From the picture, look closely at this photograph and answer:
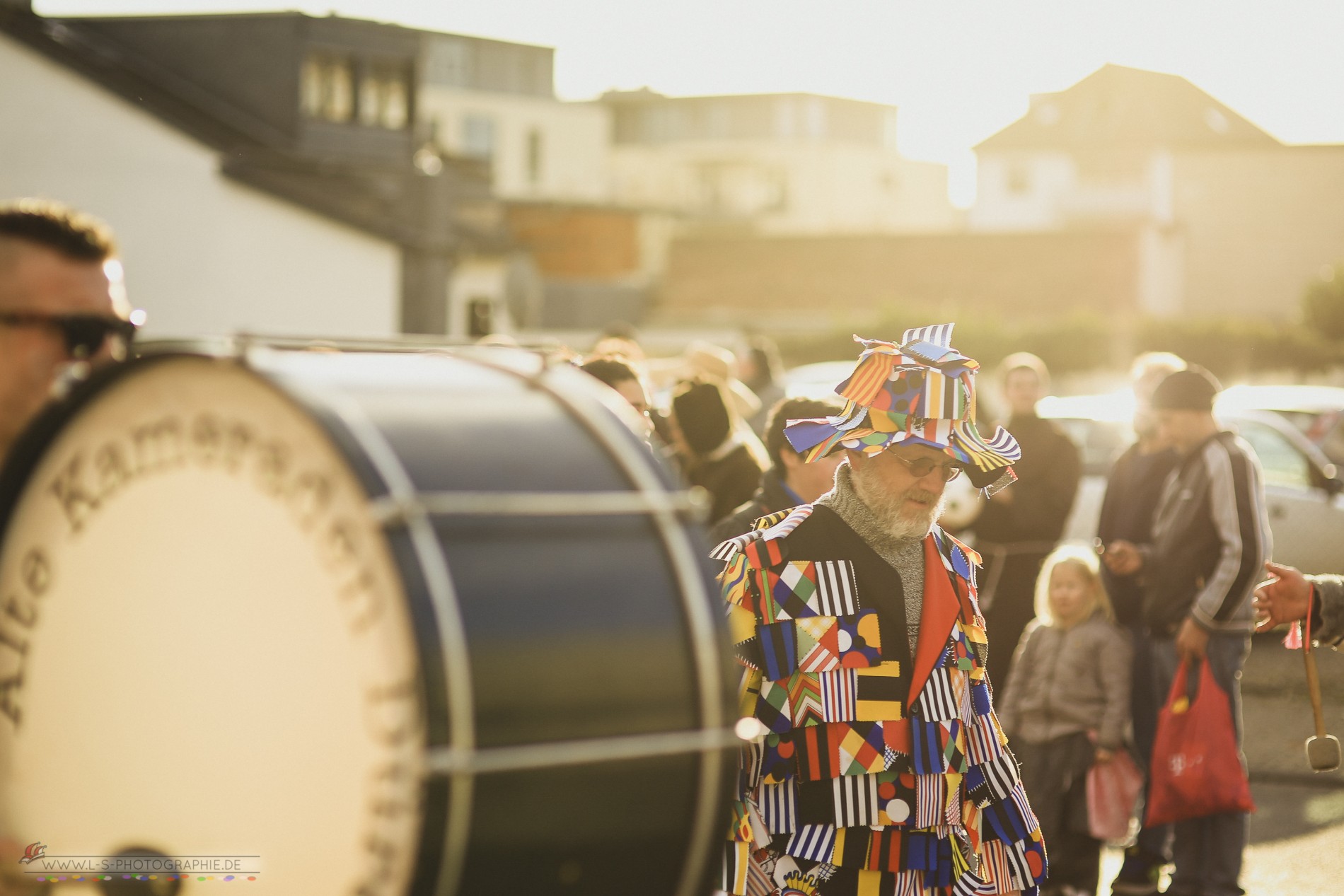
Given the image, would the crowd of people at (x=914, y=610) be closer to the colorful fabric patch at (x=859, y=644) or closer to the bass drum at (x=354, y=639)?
the colorful fabric patch at (x=859, y=644)

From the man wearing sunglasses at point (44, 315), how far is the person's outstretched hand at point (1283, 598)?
259 cm

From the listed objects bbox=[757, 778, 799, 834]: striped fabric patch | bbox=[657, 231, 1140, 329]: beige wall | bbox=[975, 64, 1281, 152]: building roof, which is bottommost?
bbox=[757, 778, 799, 834]: striped fabric patch

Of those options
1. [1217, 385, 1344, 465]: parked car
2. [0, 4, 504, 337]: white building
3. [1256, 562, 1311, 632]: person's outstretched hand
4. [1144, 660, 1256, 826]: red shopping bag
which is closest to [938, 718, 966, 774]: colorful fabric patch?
[1256, 562, 1311, 632]: person's outstretched hand

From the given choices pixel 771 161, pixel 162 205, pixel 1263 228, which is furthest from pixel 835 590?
pixel 771 161

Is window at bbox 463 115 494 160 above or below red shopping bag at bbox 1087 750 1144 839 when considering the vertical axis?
above

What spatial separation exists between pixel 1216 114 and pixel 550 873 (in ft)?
189

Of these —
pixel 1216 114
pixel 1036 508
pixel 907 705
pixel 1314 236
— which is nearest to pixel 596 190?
pixel 1216 114

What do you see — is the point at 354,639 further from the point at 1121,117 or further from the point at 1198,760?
the point at 1121,117

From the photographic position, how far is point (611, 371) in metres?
5.41

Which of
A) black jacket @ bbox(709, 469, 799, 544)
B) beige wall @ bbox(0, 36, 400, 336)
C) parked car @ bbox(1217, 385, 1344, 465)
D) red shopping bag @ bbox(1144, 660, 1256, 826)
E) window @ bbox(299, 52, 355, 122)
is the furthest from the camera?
window @ bbox(299, 52, 355, 122)

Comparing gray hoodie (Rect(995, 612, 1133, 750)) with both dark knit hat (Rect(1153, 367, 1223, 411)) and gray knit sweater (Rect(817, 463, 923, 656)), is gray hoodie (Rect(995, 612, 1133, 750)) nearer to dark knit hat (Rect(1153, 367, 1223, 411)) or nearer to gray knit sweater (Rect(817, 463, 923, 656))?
dark knit hat (Rect(1153, 367, 1223, 411))

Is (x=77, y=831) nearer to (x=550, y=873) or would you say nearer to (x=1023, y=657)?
(x=550, y=873)

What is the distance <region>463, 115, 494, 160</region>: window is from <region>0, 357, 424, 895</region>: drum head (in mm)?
61967

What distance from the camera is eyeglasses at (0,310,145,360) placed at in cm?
245
